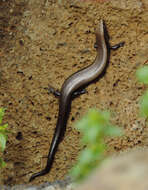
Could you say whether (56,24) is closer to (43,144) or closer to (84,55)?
(84,55)

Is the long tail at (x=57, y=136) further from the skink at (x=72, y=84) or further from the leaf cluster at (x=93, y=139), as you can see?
the leaf cluster at (x=93, y=139)

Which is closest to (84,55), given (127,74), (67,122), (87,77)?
(87,77)

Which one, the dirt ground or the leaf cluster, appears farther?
the dirt ground

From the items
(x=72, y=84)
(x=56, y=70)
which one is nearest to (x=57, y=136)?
(x=72, y=84)

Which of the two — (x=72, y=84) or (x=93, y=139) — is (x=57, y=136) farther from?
(x=93, y=139)

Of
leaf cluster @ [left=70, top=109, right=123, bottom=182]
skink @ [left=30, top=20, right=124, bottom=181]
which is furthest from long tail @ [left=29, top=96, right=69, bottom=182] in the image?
leaf cluster @ [left=70, top=109, right=123, bottom=182]

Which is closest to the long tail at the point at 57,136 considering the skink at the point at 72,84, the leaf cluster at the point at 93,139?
the skink at the point at 72,84

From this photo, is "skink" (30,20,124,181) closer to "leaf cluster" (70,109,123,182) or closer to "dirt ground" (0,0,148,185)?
"dirt ground" (0,0,148,185)
